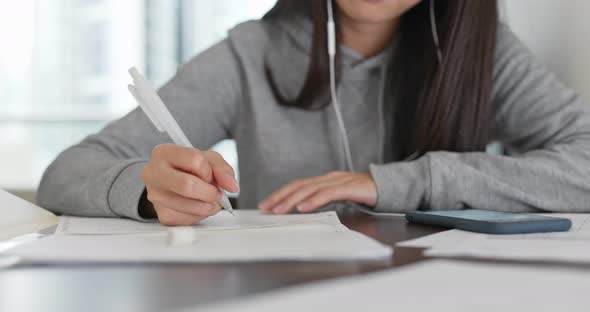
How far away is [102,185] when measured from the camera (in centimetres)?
85

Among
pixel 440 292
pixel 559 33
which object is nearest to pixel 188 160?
pixel 440 292

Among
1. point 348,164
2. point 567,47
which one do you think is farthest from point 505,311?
point 567,47

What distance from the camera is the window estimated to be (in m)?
3.12

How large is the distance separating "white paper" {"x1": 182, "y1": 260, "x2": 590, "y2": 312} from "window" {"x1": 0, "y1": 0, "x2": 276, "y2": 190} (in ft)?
9.14

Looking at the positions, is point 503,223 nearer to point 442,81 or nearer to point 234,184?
point 234,184

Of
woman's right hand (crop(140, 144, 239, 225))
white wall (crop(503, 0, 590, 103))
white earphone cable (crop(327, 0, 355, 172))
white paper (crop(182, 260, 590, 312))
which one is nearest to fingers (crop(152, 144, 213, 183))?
woman's right hand (crop(140, 144, 239, 225))

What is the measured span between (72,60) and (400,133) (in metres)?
2.48

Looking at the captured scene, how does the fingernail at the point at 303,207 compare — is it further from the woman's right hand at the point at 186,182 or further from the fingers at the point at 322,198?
the woman's right hand at the point at 186,182

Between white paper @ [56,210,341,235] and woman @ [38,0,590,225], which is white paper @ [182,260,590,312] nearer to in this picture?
white paper @ [56,210,341,235]

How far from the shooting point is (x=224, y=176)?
69 centimetres

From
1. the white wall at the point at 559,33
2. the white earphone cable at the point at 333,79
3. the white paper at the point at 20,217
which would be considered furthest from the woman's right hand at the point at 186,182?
the white wall at the point at 559,33

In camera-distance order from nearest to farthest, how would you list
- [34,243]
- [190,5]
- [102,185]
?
1. [34,243]
2. [102,185]
3. [190,5]

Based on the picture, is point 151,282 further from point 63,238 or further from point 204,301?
point 63,238

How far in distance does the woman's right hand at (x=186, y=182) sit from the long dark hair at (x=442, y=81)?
52cm
